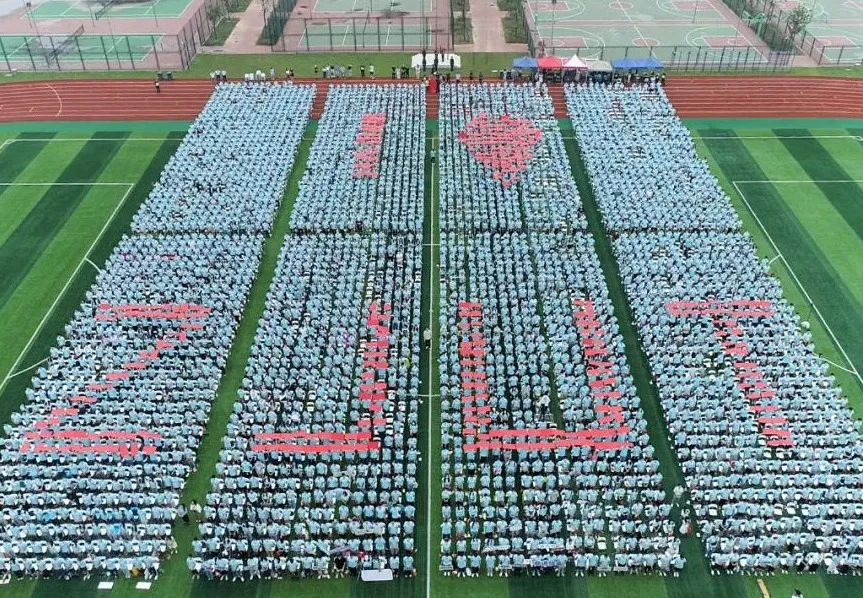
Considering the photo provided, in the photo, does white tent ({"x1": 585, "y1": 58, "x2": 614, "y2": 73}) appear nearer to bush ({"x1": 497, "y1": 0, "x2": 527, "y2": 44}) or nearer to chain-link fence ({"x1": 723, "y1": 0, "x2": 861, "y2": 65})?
bush ({"x1": 497, "y1": 0, "x2": 527, "y2": 44})

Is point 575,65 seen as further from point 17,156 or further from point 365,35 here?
point 17,156

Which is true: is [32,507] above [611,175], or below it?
below

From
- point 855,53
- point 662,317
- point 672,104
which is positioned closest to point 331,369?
point 662,317

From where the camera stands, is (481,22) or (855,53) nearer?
(855,53)

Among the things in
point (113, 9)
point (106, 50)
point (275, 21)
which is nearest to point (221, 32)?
point (275, 21)

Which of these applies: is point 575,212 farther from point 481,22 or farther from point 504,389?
point 481,22

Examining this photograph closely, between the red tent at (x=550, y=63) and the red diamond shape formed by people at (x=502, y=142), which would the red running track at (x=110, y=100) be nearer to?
the red diamond shape formed by people at (x=502, y=142)

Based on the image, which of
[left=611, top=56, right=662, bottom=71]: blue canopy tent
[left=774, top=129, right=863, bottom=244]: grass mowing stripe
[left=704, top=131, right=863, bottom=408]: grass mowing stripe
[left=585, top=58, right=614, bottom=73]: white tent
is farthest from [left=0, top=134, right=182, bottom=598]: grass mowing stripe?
[left=774, top=129, right=863, bottom=244]: grass mowing stripe
